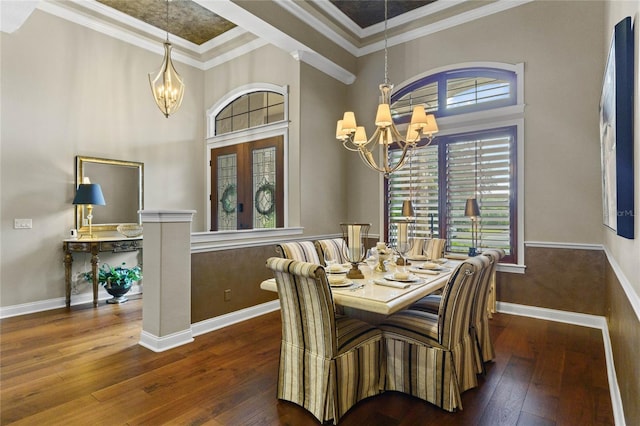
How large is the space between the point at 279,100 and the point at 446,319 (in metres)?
4.01

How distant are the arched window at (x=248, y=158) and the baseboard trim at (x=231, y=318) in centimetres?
123

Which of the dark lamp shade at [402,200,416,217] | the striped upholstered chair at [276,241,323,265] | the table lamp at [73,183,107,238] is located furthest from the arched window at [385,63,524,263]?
the table lamp at [73,183,107,238]

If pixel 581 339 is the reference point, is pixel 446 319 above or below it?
above

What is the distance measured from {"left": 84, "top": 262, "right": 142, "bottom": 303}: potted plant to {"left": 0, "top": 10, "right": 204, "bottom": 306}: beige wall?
0.98ft

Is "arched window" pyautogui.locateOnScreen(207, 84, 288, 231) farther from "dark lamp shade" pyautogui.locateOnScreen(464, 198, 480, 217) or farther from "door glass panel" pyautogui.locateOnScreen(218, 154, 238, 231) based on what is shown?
"dark lamp shade" pyautogui.locateOnScreen(464, 198, 480, 217)

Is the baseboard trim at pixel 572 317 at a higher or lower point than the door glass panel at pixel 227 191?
lower

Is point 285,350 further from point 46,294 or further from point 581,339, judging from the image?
point 46,294

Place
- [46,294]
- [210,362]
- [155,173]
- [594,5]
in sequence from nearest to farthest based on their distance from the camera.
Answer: [210,362]
[594,5]
[46,294]
[155,173]

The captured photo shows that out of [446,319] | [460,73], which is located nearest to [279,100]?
[460,73]

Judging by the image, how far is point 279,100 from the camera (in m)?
5.06

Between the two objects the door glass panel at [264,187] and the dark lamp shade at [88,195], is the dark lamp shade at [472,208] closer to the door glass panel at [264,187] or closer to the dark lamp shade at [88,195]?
the door glass panel at [264,187]

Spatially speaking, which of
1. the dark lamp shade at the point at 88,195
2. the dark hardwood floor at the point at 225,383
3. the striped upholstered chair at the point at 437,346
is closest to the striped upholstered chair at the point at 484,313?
the dark hardwood floor at the point at 225,383

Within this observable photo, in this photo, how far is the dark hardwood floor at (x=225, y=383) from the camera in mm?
2088

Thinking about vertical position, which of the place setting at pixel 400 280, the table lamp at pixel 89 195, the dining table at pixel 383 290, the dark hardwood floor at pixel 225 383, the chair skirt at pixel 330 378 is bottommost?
the dark hardwood floor at pixel 225 383
